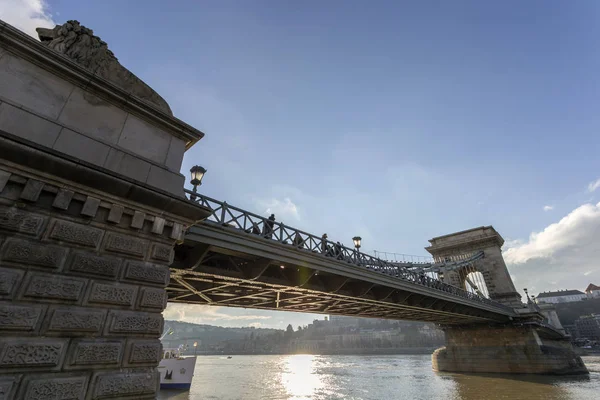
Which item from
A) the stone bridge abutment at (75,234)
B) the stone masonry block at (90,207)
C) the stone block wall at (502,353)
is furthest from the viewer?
the stone block wall at (502,353)

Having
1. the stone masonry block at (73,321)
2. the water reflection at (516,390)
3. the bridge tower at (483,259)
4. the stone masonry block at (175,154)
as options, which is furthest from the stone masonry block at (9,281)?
the bridge tower at (483,259)

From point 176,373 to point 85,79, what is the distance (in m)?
30.2

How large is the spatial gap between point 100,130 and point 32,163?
1864 millimetres

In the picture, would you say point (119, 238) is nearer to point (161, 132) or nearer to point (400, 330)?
point (161, 132)

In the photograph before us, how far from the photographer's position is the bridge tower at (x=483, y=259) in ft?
162

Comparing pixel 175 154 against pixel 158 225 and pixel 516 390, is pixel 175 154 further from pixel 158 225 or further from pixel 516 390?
pixel 516 390

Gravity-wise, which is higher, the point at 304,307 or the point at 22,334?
the point at 304,307

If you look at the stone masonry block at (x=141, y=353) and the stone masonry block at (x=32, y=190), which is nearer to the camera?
the stone masonry block at (x=32, y=190)

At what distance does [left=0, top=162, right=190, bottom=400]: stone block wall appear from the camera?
14.9ft

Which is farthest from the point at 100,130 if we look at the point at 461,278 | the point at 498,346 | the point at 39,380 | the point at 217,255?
the point at 461,278

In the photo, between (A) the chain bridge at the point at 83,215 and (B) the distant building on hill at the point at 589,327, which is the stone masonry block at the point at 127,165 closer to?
(A) the chain bridge at the point at 83,215

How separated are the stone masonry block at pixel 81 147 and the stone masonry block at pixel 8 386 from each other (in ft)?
12.9

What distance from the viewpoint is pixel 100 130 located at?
22.1 feet

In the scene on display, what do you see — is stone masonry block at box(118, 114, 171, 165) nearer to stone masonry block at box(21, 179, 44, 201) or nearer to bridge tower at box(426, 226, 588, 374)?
stone masonry block at box(21, 179, 44, 201)
